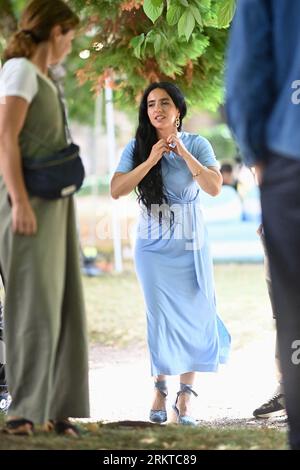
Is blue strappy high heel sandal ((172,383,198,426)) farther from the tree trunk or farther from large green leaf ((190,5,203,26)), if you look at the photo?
the tree trunk

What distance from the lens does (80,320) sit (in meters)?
5.07

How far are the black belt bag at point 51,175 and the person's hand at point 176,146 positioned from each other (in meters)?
1.82

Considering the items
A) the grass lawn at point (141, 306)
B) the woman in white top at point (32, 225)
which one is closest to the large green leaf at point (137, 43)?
the woman in white top at point (32, 225)

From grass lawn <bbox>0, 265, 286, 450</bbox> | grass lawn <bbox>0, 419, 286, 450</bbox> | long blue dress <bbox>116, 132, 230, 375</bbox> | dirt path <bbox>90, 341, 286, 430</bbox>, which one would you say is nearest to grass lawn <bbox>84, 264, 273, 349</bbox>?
grass lawn <bbox>0, 265, 286, 450</bbox>

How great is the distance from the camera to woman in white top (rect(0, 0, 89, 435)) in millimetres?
4781

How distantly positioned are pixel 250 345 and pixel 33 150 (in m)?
6.49

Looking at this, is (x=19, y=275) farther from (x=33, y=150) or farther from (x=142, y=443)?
(x=142, y=443)

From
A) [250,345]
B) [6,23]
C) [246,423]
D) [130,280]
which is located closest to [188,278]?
[246,423]

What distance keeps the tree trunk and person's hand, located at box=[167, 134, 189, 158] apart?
21.8 ft

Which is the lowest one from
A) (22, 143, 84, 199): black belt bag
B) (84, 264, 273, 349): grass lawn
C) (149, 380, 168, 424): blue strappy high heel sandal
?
(149, 380, 168, 424): blue strappy high heel sandal

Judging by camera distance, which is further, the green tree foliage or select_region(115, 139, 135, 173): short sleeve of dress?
the green tree foliage

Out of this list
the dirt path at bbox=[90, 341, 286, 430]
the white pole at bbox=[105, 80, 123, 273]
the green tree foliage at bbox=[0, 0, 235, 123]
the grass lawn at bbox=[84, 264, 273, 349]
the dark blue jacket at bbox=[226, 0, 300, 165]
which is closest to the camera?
the dark blue jacket at bbox=[226, 0, 300, 165]

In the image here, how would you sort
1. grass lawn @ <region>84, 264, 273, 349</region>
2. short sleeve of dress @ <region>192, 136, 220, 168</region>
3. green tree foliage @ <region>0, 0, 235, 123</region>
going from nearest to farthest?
short sleeve of dress @ <region>192, 136, 220, 168</region>, green tree foliage @ <region>0, 0, 235, 123</region>, grass lawn @ <region>84, 264, 273, 349</region>

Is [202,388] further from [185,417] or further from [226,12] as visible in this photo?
[226,12]
